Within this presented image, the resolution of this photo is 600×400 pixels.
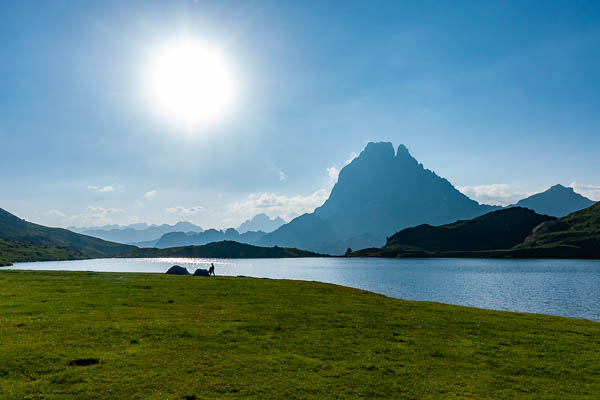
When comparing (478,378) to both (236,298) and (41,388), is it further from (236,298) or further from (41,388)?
(236,298)

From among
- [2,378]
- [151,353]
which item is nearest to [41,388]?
[2,378]

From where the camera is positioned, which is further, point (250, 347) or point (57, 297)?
point (57, 297)

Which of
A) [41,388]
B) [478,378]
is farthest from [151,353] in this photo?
[478,378]

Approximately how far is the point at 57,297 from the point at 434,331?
3573 centimetres

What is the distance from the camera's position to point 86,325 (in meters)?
24.6

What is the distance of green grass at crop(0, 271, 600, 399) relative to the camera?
1639cm

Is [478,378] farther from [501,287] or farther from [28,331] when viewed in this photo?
[501,287]

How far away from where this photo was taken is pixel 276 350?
70.5ft

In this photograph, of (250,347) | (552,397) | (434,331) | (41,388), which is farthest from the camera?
(434,331)

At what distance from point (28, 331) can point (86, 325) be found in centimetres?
327

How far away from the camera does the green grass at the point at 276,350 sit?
645 inches

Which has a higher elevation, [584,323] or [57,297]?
[57,297]

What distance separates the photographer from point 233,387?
1616 cm

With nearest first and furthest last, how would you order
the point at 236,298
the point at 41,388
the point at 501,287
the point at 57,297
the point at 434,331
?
the point at 41,388 < the point at 434,331 < the point at 57,297 < the point at 236,298 < the point at 501,287
